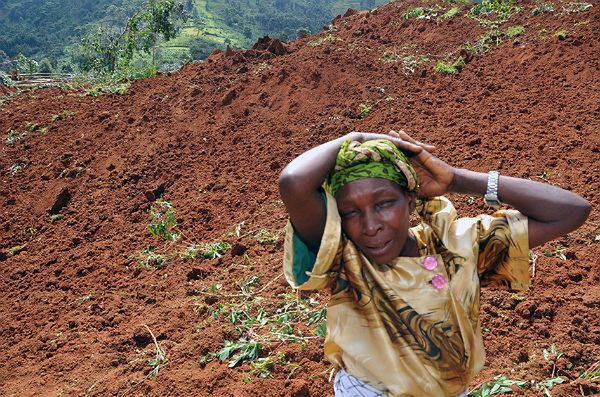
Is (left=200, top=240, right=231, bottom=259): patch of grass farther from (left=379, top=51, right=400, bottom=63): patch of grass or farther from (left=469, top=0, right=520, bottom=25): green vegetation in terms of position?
(left=469, top=0, right=520, bottom=25): green vegetation

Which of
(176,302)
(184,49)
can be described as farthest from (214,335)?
(184,49)

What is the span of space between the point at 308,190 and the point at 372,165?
0.70ft

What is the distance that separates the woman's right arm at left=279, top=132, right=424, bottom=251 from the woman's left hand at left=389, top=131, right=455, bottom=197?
28 centimetres

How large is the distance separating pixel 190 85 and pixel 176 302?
6501mm

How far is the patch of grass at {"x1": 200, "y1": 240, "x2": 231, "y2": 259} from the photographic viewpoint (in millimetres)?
5035

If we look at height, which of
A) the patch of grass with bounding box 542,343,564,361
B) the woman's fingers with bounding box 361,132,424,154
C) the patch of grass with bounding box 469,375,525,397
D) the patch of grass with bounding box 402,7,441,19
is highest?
the woman's fingers with bounding box 361,132,424,154

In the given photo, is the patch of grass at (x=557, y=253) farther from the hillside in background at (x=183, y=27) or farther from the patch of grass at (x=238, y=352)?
the hillside in background at (x=183, y=27)

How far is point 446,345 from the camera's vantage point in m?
1.71

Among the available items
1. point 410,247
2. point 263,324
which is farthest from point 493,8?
point 410,247

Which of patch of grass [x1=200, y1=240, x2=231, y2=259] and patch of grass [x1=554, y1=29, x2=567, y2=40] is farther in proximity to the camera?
patch of grass [x1=554, y1=29, x2=567, y2=40]

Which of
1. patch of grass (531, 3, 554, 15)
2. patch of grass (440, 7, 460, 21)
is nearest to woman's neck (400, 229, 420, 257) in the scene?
patch of grass (531, 3, 554, 15)

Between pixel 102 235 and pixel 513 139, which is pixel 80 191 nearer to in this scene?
pixel 102 235

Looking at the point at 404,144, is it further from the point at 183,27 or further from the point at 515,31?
the point at 183,27

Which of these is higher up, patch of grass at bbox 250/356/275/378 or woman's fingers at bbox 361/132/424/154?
woman's fingers at bbox 361/132/424/154
